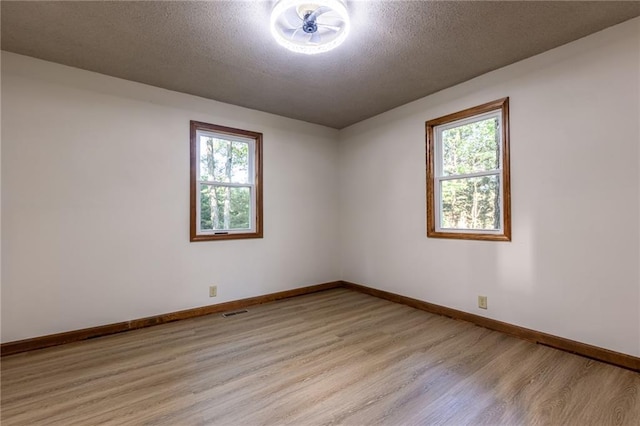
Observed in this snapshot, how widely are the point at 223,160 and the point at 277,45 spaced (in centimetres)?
169

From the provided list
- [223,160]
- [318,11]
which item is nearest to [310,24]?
[318,11]

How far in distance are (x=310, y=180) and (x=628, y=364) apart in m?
3.67

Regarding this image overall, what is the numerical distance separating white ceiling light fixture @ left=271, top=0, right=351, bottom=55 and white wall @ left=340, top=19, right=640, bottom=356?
5.76 feet

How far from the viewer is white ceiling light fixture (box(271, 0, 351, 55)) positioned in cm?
191

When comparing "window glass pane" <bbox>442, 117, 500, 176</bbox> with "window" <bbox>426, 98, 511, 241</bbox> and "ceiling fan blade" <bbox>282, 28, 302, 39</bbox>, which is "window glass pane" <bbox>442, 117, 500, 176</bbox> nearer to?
"window" <bbox>426, 98, 511, 241</bbox>

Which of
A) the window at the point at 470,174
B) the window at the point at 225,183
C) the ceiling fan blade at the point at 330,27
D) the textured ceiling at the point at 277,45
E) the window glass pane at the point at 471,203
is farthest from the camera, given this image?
the window at the point at 225,183

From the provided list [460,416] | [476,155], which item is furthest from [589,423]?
[476,155]

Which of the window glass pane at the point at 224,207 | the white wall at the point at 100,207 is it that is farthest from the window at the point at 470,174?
the window glass pane at the point at 224,207

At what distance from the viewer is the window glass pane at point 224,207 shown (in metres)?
3.56

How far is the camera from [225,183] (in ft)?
12.1

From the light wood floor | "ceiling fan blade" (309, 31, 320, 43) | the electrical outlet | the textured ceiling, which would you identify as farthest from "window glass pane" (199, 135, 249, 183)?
the electrical outlet

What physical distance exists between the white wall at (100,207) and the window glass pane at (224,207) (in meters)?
Result: 0.22

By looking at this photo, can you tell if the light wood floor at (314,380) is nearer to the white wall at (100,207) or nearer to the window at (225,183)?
the white wall at (100,207)

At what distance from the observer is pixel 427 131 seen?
3496 mm
